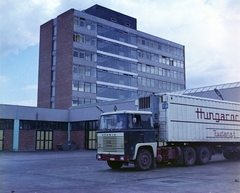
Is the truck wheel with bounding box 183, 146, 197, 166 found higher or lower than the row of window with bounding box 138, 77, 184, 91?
lower

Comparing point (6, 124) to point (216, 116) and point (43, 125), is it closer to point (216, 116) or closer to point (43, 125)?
point (43, 125)

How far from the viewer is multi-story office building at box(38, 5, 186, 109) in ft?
193

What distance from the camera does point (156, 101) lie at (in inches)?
744

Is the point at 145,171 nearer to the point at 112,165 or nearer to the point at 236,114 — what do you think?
the point at 112,165

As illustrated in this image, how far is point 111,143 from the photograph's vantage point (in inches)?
667

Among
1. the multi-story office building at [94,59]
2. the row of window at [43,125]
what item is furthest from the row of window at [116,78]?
the row of window at [43,125]

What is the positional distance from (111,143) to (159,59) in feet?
194

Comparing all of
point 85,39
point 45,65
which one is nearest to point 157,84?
point 85,39

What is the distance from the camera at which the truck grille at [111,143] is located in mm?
16562

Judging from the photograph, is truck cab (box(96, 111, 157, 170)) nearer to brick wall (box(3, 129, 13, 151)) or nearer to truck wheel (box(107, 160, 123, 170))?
truck wheel (box(107, 160, 123, 170))

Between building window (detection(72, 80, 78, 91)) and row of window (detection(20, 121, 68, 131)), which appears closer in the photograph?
row of window (detection(20, 121, 68, 131))

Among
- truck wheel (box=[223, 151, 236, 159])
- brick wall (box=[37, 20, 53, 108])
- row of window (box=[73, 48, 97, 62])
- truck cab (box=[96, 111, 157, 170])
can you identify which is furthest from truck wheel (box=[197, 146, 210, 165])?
brick wall (box=[37, 20, 53, 108])

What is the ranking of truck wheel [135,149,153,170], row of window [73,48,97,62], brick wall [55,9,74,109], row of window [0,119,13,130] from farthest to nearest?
row of window [73,48,97,62] < brick wall [55,9,74,109] < row of window [0,119,13,130] < truck wheel [135,149,153,170]

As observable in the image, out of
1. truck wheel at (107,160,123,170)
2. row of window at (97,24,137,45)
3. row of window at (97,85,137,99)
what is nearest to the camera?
truck wheel at (107,160,123,170)
